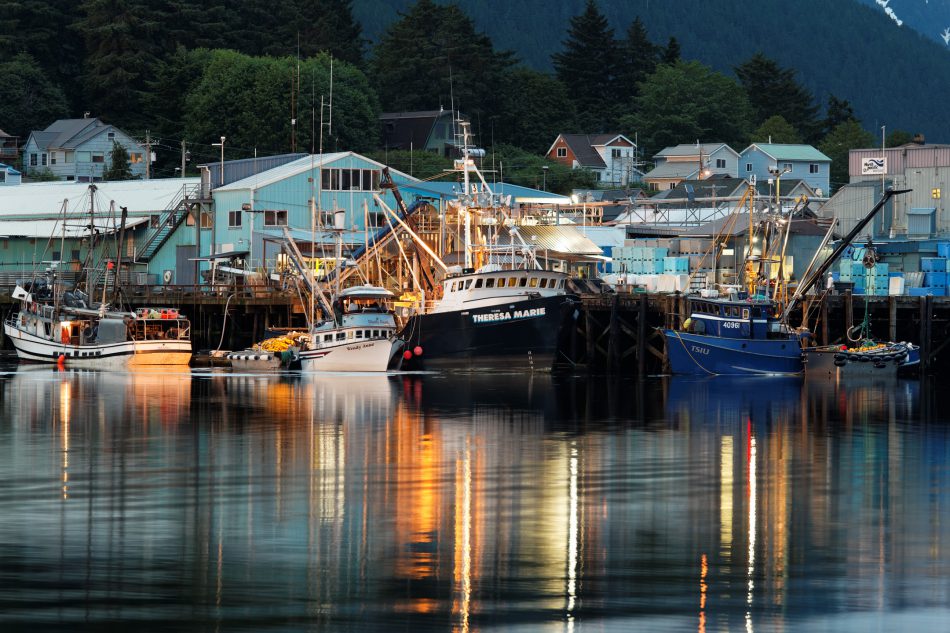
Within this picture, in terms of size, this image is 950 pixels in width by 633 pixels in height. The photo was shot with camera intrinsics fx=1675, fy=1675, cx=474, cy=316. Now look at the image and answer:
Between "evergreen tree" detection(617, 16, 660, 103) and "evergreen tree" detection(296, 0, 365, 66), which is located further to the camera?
"evergreen tree" detection(617, 16, 660, 103)

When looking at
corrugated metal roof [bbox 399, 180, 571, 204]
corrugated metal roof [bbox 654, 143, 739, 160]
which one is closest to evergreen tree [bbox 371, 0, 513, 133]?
corrugated metal roof [bbox 654, 143, 739, 160]

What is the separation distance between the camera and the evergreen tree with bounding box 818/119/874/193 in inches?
5722

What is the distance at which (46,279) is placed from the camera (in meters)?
84.9

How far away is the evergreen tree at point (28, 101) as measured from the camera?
131 m

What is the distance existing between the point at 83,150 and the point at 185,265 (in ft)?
122

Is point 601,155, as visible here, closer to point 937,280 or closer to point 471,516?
point 937,280

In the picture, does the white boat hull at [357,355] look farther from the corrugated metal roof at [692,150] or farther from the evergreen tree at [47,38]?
the evergreen tree at [47,38]

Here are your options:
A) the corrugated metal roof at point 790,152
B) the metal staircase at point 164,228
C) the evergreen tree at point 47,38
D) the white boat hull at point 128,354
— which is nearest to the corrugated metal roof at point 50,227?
the metal staircase at point 164,228

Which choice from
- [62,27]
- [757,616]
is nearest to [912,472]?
[757,616]

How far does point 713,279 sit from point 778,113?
9653 cm

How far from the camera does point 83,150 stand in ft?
403

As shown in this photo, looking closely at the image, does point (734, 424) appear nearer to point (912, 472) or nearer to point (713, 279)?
point (912, 472)

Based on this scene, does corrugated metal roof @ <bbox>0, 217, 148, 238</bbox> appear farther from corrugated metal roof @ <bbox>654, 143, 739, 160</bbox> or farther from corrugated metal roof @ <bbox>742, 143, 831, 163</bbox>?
corrugated metal roof @ <bbox>742, 143, 831, 163</bbox>

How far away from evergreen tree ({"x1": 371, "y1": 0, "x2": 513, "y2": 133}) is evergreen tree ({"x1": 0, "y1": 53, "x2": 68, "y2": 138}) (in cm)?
2872
